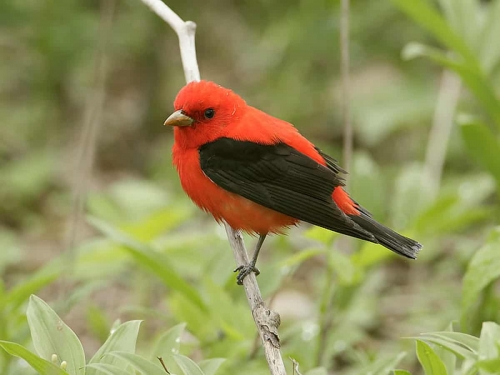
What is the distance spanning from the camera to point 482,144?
378cm

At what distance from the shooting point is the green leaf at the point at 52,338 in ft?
7.39

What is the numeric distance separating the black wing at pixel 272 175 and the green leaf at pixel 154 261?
Result: 45 cm

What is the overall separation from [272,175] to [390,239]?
0.60 m

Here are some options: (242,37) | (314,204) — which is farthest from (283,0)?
(314,204)

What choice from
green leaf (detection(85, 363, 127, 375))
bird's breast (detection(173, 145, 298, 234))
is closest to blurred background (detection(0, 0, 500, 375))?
bird's breast (detection(173, 145, 298, 234))

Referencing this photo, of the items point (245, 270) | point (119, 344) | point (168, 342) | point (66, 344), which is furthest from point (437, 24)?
point (66, 344)

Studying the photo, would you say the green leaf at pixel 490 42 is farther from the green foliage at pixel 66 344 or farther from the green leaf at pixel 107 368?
the green leaf at pixel 107 368

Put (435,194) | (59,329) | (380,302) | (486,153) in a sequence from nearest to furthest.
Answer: (59,329), (486,153), (435,194), (380,302)

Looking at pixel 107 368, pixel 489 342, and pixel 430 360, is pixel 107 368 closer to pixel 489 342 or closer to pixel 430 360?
pixel 430 360

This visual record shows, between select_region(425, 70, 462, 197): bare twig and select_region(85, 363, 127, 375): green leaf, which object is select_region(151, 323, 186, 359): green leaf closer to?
select_region(85, 363, 127, 375): green leaf

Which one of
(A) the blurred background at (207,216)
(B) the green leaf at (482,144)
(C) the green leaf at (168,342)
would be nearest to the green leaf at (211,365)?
(C) the green leaf at (168,342)

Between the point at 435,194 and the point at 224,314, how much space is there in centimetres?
205

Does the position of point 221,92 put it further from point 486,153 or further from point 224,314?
point 486,153

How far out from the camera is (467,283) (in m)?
2.94
